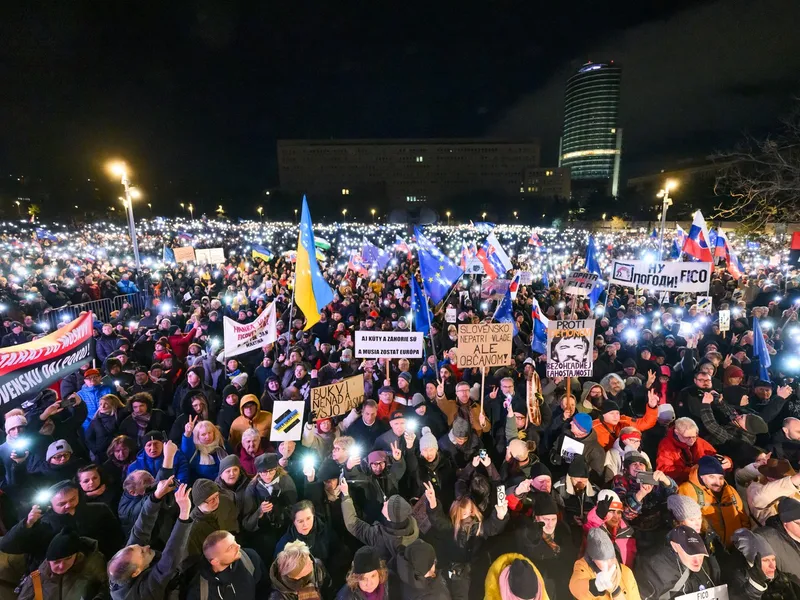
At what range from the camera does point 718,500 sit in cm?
308

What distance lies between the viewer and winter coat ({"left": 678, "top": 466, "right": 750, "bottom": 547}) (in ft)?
9.84

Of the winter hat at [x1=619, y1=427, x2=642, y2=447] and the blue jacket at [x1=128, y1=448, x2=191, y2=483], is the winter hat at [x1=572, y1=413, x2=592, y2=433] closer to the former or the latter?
the winter hat at [x1=619, y1=427, x2=642, y2=447]

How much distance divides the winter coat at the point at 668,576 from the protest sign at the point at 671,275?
243 inches

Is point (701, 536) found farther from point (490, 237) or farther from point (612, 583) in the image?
point (490, 237)

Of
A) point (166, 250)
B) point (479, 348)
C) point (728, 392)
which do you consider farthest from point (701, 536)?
point (166, 250)

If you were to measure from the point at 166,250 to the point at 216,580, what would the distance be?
13.9m

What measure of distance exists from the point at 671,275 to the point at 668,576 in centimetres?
650

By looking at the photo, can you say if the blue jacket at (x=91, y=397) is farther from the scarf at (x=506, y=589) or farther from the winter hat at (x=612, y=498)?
the winter hat at (x=612, y=498)

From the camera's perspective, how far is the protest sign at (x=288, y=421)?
11.9ft

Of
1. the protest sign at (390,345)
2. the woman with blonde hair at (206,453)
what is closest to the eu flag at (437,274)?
the protest sign at (390,345)

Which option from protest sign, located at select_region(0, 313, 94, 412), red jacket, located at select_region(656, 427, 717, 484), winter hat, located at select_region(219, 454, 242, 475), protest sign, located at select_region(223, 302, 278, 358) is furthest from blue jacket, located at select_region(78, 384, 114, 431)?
red jacket, located at select_region(656, 427, 717, 484)

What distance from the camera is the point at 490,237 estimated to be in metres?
10.8

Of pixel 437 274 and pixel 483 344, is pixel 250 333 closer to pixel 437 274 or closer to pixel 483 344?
pixel 483 344

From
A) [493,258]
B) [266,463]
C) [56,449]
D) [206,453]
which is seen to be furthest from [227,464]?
[493,258]
